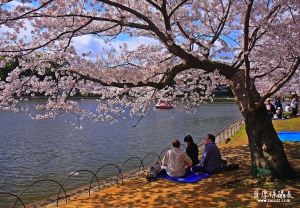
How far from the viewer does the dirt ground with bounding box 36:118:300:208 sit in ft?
17.6

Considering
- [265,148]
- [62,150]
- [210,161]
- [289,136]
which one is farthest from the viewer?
[62,150]

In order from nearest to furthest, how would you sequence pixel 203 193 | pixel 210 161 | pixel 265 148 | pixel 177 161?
pixel 203 193 → pixel 265 148 → pixel 177 161 → pixel 210 161

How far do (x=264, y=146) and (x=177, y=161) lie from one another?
1965 millimetres

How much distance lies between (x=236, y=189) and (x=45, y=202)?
461cm

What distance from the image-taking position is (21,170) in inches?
425

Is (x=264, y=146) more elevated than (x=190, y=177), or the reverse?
(x=264, y=146)

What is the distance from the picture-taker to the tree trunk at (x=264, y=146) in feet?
20.8

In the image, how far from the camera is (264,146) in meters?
6.44

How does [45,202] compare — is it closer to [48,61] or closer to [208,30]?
[48,61]

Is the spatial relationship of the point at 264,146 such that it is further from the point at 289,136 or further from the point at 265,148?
the point at 289,136

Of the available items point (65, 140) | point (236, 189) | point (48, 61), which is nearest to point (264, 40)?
point (236, 189)

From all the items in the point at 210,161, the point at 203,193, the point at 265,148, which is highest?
the point at 265,148

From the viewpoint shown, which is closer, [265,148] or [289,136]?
[265,148]

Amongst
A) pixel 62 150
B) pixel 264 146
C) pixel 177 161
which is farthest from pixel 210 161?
pixel 62 150
